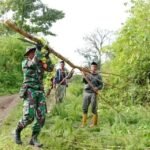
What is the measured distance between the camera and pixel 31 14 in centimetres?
3934

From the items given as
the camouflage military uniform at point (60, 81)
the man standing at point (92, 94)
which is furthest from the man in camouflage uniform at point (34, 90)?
the camouflage military uniform at point (60, 81)

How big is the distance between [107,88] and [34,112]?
9.20 metres

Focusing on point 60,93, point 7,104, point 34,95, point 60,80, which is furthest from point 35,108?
point 7,104

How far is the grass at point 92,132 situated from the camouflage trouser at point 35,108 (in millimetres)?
466

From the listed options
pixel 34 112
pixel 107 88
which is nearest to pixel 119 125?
pixel 34 112

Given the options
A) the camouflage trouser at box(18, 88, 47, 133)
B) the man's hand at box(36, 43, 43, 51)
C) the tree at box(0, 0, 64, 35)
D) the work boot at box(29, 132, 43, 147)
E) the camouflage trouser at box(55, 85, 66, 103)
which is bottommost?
the work boot at box(29, 132, 43, 147)

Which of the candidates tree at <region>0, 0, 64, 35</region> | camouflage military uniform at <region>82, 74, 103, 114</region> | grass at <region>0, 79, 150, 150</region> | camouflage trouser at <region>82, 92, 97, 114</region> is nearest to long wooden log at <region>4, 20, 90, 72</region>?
grass at <region>0, 79, 150, 150</region>

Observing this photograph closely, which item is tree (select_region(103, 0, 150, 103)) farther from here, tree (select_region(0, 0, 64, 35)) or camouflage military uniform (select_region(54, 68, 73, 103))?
tree (select_region(0, 0, 64, 35))

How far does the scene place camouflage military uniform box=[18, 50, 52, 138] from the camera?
8.88 m

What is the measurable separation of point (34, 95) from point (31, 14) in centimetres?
3100

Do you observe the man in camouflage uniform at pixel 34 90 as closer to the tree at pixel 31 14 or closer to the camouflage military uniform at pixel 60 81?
the camouflage military uniform at pixel 60 81

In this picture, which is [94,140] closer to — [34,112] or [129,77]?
[34,112]

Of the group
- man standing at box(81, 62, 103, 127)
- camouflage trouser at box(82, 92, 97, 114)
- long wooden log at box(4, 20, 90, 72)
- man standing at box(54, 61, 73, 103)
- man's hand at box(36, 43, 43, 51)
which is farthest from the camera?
man standing at box(54, 61, 73, 103)

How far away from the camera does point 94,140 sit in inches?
375
